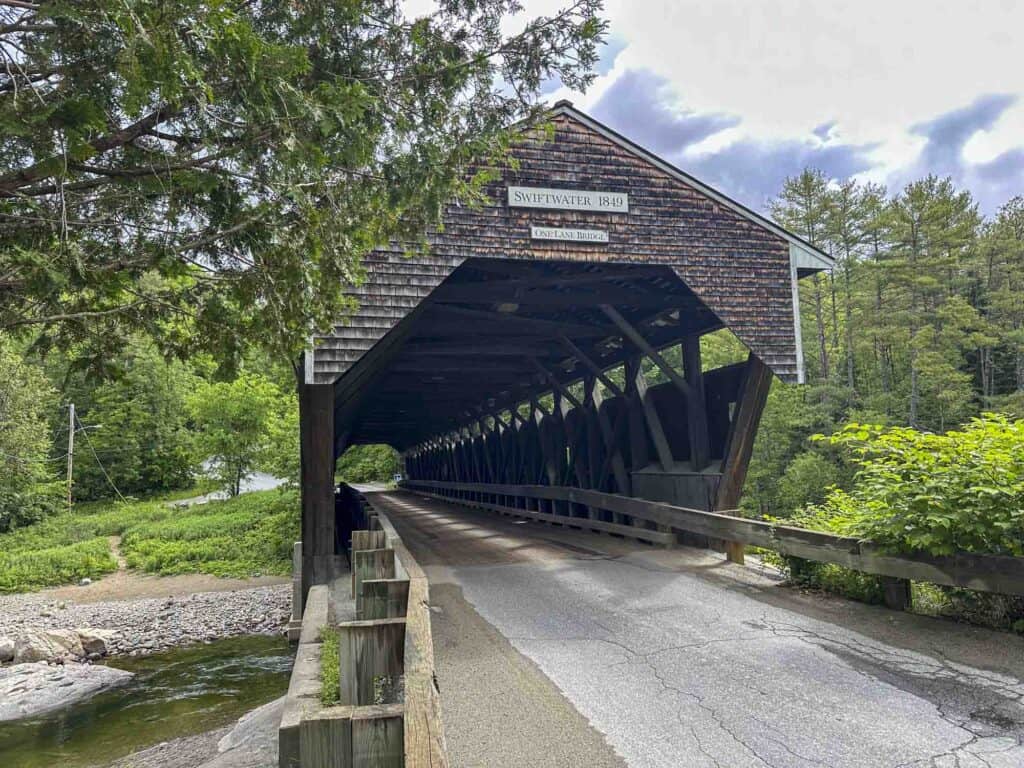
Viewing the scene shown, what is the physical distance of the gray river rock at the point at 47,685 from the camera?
8195 mm

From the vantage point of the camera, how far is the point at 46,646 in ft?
35.1

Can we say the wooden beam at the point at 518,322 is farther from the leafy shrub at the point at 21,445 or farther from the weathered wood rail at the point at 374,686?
the leafy shrub at the point at 21,445

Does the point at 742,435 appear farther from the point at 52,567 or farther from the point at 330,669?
the point at 52,567

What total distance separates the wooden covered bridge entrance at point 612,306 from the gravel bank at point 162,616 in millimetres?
4297

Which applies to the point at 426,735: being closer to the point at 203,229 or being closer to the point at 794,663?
the point at 794,663

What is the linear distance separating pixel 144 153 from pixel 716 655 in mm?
4831

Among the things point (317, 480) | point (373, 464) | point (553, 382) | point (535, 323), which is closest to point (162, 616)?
point (317, 480)

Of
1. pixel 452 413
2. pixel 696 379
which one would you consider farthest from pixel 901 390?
pixel 696 379

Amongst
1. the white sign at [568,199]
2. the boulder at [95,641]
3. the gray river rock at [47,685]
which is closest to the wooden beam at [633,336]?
the white sign at [568,199]

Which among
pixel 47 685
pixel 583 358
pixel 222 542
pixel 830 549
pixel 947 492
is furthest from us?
pixel 222 542

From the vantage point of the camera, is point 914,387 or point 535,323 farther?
point 914,387

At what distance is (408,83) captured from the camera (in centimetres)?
515

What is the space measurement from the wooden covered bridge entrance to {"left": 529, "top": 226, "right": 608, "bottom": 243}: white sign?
0.06 feet

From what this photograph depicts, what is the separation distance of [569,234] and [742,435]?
3567 millimetres
